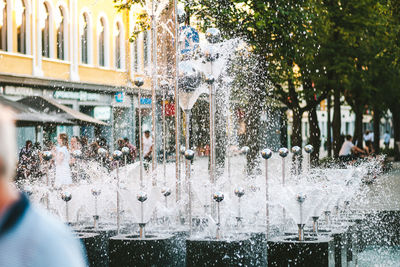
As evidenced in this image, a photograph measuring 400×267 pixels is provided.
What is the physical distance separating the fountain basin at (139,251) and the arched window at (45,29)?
2468 centimetres

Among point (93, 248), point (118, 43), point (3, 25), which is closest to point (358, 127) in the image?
point (118, 43)

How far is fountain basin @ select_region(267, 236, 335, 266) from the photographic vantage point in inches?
261

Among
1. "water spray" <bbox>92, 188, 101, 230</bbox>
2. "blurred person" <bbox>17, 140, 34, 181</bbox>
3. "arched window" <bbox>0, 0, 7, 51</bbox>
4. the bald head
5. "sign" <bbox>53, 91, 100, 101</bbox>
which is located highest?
"arched window" <bbox>0, 0, 7, 51</bbox>

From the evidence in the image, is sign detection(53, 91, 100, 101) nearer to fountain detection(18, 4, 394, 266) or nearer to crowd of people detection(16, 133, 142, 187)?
crowd of people detection(16, 133, 142, 187)

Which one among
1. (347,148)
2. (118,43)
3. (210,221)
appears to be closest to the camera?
(210,221)

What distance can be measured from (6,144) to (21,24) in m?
28.1

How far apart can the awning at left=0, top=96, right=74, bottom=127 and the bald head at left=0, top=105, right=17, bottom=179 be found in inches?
616

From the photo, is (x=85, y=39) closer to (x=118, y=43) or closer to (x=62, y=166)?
(x=118, y=43)

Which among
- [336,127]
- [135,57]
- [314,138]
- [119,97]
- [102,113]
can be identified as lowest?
[314,138]

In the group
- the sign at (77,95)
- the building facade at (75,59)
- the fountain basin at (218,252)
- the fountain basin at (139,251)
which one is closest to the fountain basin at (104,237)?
the fountain basin at (139,251)

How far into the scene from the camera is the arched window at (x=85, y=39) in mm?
34156

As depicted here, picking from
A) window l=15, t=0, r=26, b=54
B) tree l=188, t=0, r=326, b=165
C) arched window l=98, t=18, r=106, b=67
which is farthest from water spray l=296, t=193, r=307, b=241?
arched window l=98, t=18, r=106, b=67

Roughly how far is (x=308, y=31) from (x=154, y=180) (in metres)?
15.9

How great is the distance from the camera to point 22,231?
1.81m
